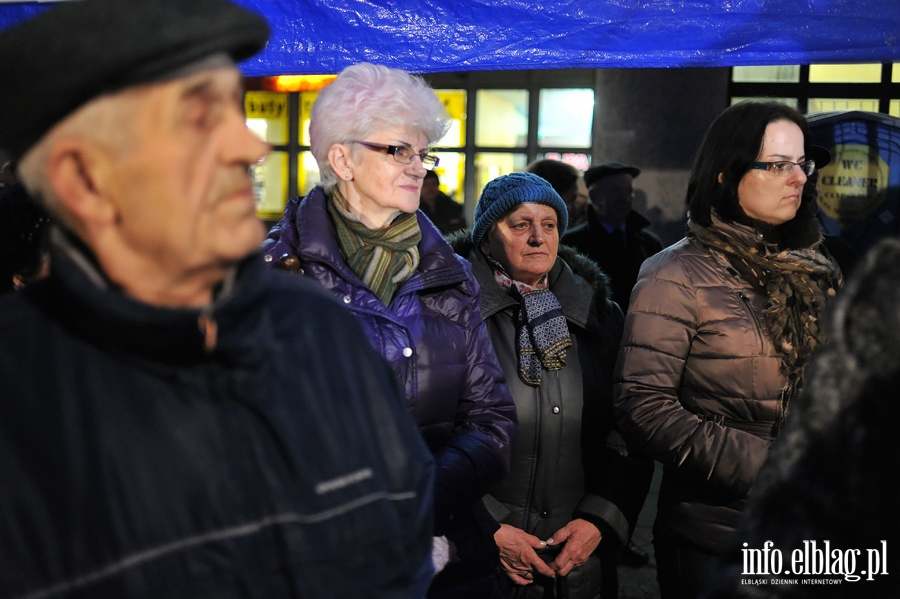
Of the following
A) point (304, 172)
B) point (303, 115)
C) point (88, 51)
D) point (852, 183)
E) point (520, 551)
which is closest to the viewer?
point (88, 51)

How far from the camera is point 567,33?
380 cm

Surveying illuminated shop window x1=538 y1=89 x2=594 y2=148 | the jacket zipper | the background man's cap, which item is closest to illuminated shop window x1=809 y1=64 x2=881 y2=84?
illuminated shop window x1=538 y1=89 x2=594 y2=148

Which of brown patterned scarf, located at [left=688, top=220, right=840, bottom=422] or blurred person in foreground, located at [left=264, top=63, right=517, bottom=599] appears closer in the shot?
blurred person in foreground, located at [left=264, top=63, right=517, bottom=599]

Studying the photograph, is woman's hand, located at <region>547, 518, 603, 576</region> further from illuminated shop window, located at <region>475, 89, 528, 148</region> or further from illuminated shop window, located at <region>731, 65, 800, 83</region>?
illuminated shop window, located at <region>475, 89, 528, 148</region>

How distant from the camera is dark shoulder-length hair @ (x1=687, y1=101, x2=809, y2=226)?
10.3 feet

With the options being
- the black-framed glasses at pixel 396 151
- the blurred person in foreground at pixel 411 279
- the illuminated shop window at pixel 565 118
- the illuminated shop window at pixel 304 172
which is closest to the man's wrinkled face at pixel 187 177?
the blurred person in foreground at pixel 411 279

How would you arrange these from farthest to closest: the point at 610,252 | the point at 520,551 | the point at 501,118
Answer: the point at 501,118, the point at 610,252, the point at 520,551

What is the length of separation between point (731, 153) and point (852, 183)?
4664 mm

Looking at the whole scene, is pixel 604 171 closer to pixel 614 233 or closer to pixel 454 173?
pixel 614 233

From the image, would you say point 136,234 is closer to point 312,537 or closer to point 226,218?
point 226,218

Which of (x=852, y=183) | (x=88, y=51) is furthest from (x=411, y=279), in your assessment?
(x=852, y=183)

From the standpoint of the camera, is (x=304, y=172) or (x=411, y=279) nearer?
(x=411, y=279)

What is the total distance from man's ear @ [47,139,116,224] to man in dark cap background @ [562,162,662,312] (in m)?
4.98

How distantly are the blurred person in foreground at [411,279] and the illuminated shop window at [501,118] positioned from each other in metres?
6.90
